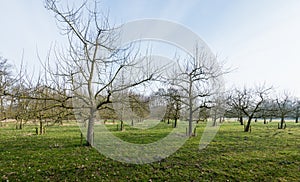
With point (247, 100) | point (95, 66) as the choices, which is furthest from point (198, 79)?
point (247, 100)

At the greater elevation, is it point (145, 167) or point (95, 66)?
point (95, 66)

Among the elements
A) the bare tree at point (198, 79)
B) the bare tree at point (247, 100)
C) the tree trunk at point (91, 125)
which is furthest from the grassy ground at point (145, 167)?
the bare tree at point (247, 100)

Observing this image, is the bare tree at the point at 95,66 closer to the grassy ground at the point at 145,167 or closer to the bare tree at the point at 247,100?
the grassy ground at the point at 145,167

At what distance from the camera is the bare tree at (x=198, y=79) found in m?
13.6

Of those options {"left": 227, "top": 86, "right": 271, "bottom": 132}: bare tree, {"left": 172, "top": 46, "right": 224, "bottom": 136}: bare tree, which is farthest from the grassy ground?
{"left": 227, "top": 86, "right": 271, "bottom": 132}: bare tree

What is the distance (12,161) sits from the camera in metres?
6.57

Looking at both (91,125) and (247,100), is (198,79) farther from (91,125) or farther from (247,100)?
(247,100)

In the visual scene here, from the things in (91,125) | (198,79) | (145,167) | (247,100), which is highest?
(198,79)

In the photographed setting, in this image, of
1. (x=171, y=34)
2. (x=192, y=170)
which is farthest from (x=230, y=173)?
(x=171, y=34)

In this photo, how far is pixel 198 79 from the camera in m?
13.6

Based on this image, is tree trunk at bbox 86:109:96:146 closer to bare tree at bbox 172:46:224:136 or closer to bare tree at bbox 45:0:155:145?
bare tree at bbox 45:0:155:145

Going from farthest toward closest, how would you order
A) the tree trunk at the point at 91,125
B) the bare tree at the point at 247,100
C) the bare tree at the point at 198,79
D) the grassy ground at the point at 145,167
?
the bare tree at the point at 247,100 < the bare tree at the point at 198,79 < the tree trunk at the point at 91,125 < the grassy ground at the point at 145,167

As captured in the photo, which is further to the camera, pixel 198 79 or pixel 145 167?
pixel 198 79

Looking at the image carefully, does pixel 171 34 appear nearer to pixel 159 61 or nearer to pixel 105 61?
pixel 159 61
